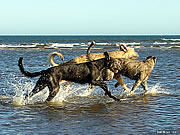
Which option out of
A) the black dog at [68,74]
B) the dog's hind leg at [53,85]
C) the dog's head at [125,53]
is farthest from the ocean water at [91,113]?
the dog's head at [125,53]

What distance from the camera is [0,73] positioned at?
14570 millimetres

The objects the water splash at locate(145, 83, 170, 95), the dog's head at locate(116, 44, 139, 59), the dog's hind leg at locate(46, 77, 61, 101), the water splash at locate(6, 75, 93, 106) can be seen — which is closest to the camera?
the dog's hind leg at locate(46, 77, 61, 101)

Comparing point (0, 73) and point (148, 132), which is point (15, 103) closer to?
point (148, 132)

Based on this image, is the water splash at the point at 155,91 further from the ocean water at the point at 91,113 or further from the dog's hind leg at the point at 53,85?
the dog's hind leg at the point at 53,85

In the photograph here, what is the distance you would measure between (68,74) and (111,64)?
1187mm

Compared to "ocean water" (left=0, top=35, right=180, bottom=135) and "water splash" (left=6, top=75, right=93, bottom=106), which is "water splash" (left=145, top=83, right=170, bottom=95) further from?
"water splash" (left=6, top=75, right=93, bottom=106)

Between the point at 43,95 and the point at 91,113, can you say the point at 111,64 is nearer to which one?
the point at 91,113

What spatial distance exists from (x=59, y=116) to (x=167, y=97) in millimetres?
3554

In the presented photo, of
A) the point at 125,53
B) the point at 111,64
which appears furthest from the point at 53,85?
the point at 125,53

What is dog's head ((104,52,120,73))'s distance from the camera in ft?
29.9

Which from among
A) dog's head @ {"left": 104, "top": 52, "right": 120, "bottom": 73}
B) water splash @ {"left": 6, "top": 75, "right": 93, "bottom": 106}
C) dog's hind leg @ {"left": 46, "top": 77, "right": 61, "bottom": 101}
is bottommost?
water splash @ {"left": 6, "top": 75, "right": 93, "bottom": 106}

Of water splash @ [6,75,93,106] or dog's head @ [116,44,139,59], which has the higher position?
dog's head @ [116,44,139,59]

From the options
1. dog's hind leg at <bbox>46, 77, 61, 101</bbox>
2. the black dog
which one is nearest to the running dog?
the black dog

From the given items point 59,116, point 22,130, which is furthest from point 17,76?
point 22,130
